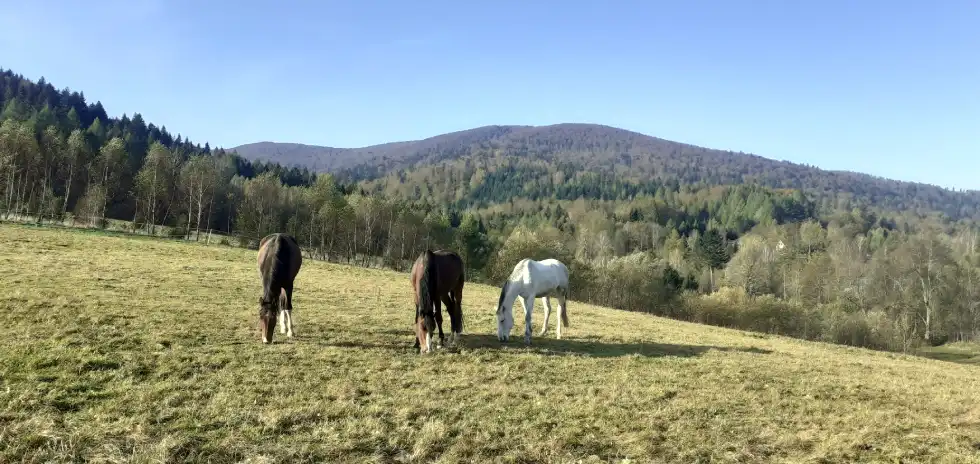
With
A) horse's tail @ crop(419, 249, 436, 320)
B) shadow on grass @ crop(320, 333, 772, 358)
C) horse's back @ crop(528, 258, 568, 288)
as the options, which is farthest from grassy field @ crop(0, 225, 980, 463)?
horse's back @ crop(528, 258, 568, 288)

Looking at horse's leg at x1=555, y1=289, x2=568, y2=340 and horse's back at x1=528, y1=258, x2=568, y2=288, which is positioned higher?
horse's back at x1=528, y1=258, x2=568, y2=288

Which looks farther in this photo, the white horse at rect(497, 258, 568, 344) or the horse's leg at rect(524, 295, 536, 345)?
the white horse at rect(497, 258, 568, 344)

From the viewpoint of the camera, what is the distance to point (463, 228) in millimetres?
70375

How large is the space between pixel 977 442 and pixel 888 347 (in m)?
60.6

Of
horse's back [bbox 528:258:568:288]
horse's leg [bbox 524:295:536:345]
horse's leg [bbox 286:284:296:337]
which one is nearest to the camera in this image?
horse's leg [bbox 286:284:296:337]

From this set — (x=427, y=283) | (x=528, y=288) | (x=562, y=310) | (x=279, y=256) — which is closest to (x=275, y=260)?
(x=279, y=256)

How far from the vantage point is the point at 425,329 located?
1183cm

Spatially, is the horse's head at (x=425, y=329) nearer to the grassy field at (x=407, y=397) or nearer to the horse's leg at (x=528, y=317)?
the grassy field at (x=407, y=397)

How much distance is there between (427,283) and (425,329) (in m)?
1.05

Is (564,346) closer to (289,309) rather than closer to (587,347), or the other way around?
(587,347)

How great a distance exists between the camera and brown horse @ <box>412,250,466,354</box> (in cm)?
1184

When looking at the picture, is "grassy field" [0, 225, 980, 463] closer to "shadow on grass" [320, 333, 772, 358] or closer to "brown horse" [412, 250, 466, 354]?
"shadow on grass" [320, 333, 772, 358]

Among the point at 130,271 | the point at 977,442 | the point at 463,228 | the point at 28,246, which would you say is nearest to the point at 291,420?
the point at 977,442

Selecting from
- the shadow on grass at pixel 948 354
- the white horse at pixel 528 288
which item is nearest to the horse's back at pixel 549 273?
the white horse at pixel 528 288
